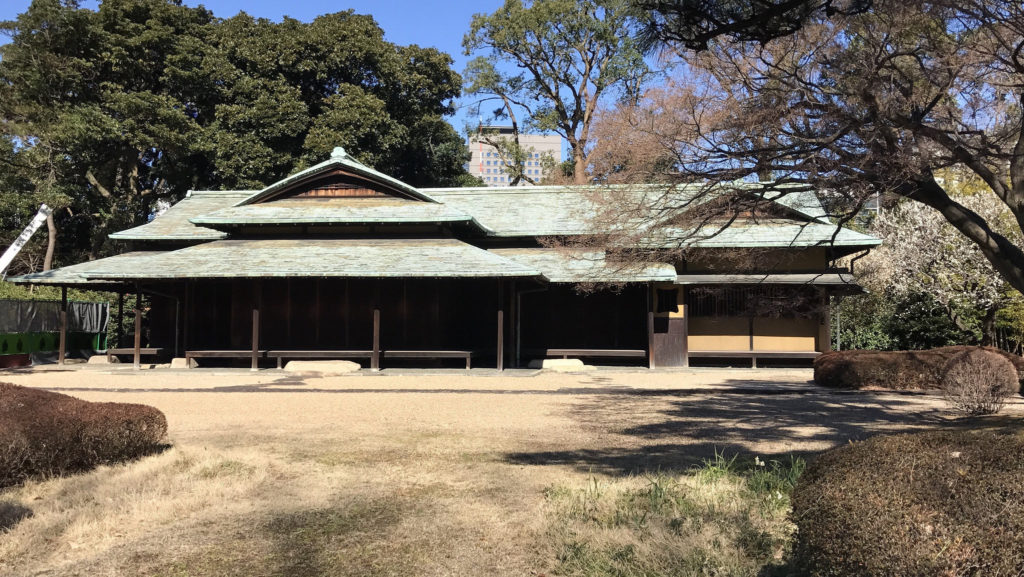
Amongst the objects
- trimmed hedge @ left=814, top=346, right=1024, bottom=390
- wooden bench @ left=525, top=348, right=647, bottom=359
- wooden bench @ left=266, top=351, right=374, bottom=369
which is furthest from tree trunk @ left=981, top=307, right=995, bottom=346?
wooden bench @ left=266, top=351, right=374, bottom=369

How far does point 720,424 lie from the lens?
1041cm

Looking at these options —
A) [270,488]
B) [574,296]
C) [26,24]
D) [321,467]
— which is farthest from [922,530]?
[26,24]

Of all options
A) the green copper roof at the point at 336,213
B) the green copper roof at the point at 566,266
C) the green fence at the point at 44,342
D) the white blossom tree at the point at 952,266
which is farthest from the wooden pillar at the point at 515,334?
the green fence at the point at 44,342

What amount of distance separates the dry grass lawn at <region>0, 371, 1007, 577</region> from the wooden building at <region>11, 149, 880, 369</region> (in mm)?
8157

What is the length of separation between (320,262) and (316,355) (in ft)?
8.99

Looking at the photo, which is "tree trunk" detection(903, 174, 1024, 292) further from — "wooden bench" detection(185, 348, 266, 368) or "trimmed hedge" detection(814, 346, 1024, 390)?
"wooden bench" detection(185, 348, 266, 368)

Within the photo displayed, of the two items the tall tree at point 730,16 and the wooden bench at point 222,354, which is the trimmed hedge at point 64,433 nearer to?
the tall tree at point 730,16

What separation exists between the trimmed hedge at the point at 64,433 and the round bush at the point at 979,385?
36.6ft

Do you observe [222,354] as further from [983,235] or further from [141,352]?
[983,235]

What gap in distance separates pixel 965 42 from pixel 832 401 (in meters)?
7.60

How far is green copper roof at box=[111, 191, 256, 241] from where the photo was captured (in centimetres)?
2331

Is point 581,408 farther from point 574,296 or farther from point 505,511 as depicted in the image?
point 574,296

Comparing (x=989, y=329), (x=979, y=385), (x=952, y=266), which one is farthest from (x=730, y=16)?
(x=989, y=329)

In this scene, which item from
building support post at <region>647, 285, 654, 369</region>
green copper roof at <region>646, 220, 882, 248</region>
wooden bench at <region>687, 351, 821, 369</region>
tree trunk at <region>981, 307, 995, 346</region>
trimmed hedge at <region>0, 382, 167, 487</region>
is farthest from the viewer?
tree trunk at <region>981, 307, 995, 346</region>
